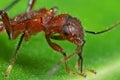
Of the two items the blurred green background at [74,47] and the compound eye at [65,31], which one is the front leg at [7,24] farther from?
the compound eye at [65,31]

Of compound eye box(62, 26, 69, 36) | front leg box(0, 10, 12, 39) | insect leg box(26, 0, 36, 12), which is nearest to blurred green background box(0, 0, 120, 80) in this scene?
insect leg box(26, 0, 36, 12)

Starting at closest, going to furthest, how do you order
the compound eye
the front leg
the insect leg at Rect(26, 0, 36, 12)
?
the compound eye, the front leg, the insect leg at Rect(26, 0, 36, 12)

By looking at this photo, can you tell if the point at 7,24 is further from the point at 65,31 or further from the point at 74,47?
the point at 74,47

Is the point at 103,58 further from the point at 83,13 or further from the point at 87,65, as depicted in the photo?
the point at 83,13

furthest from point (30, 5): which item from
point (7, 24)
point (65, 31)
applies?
point (65, 31)

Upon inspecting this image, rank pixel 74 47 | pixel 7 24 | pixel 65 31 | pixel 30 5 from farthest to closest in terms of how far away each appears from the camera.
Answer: pixel 30 5, pixel 74 47, pixel 7 24, pixel 65 31

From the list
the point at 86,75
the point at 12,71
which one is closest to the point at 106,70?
the point at 86,75

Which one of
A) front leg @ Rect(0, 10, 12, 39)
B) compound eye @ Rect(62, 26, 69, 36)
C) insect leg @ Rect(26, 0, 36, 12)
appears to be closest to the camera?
compound eye @ Rect(62, 26, 69, 36)

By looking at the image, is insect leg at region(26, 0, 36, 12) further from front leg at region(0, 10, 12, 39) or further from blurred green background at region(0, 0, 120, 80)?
front leg at region(0, 10, 12, 39)

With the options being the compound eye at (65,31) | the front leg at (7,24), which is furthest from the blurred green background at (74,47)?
the compound eye at (65,31)
